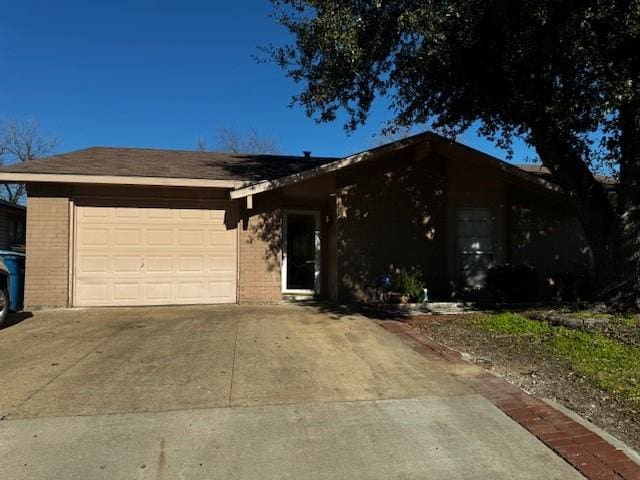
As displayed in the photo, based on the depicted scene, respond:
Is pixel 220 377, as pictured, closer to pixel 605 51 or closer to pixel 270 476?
pixel 270 476

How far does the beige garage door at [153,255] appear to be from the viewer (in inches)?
440

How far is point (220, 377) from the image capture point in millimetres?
5910

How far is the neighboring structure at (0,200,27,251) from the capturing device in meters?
15.8

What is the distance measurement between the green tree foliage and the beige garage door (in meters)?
3.53

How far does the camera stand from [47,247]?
10.9 metres

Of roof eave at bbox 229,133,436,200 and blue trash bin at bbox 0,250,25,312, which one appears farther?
roof eave at bbox 229,133,436,200

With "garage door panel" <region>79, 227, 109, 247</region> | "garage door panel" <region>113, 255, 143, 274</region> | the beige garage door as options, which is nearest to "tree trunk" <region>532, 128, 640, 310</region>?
the beige garage door

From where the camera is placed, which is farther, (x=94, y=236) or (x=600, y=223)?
(x=94, y=236)

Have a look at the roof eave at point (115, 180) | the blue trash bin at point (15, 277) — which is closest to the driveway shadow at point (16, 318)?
the blue trash bin at point (15, 277)

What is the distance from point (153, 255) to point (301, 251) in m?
3.38

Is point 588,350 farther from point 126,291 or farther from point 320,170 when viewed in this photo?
point 126,291

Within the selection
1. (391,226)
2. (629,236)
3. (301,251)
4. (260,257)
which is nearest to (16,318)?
(260,257)

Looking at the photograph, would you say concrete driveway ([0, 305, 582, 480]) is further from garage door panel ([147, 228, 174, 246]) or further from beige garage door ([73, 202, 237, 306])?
garage door panel ([147, 228, 174, 246])

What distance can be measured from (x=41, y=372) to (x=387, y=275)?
24.7ft
